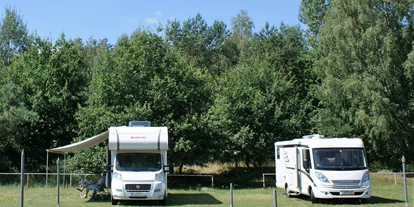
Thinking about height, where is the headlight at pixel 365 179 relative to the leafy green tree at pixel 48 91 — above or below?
below

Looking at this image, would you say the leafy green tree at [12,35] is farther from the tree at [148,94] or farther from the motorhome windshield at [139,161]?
the motorhome windshield at [139,161]

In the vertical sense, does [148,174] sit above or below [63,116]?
below

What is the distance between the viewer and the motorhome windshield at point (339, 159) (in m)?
17.2

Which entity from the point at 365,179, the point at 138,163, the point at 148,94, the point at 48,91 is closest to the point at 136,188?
the point at 138,163

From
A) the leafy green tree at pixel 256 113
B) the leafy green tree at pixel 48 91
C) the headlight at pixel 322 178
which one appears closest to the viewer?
the headlight at pixel 322 178

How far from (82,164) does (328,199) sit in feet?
49.3

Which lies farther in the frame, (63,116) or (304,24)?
(304,24)

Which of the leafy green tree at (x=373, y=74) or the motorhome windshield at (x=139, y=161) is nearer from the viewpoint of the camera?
the motorhome windshield at (x=139, y=161)

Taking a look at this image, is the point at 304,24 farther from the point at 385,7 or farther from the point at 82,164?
the point at 82,164

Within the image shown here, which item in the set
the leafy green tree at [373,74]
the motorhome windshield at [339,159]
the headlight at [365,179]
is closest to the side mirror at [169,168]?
the motorhome windshield at [339,159]

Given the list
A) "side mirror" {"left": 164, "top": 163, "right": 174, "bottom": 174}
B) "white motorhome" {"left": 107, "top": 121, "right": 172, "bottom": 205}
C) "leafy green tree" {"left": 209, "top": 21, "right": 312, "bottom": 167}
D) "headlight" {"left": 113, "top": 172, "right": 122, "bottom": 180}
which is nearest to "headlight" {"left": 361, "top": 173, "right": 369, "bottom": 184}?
"side mirror" {"left": 164, "top": 163, "right": 174, "bottom": 174}

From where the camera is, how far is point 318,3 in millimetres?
48281

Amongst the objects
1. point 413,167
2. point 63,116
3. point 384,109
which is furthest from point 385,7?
point 63,116

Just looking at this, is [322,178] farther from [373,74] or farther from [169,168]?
[373,74]
